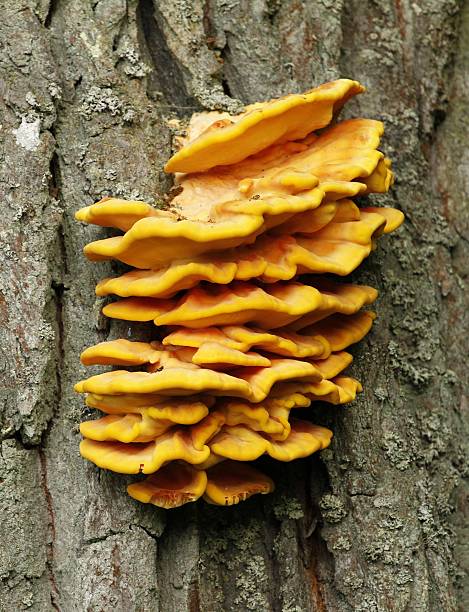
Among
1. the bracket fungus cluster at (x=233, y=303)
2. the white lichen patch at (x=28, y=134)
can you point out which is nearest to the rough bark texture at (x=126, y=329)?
the white lichen patch at (x=28, y=134)

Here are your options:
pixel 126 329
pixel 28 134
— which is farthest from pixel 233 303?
pixel 28 134

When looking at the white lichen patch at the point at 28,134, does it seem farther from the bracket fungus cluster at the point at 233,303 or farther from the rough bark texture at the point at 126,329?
the bracket fungus cluster at the point at 233,303

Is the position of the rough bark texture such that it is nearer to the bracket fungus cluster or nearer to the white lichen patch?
the white lichen patch

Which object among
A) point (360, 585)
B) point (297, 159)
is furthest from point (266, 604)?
point (297, 159)

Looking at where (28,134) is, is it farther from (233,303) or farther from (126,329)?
(233,303)

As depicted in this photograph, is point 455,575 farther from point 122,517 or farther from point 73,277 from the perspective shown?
point 73,277

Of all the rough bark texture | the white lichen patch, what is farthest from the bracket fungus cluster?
the white lichen patch
